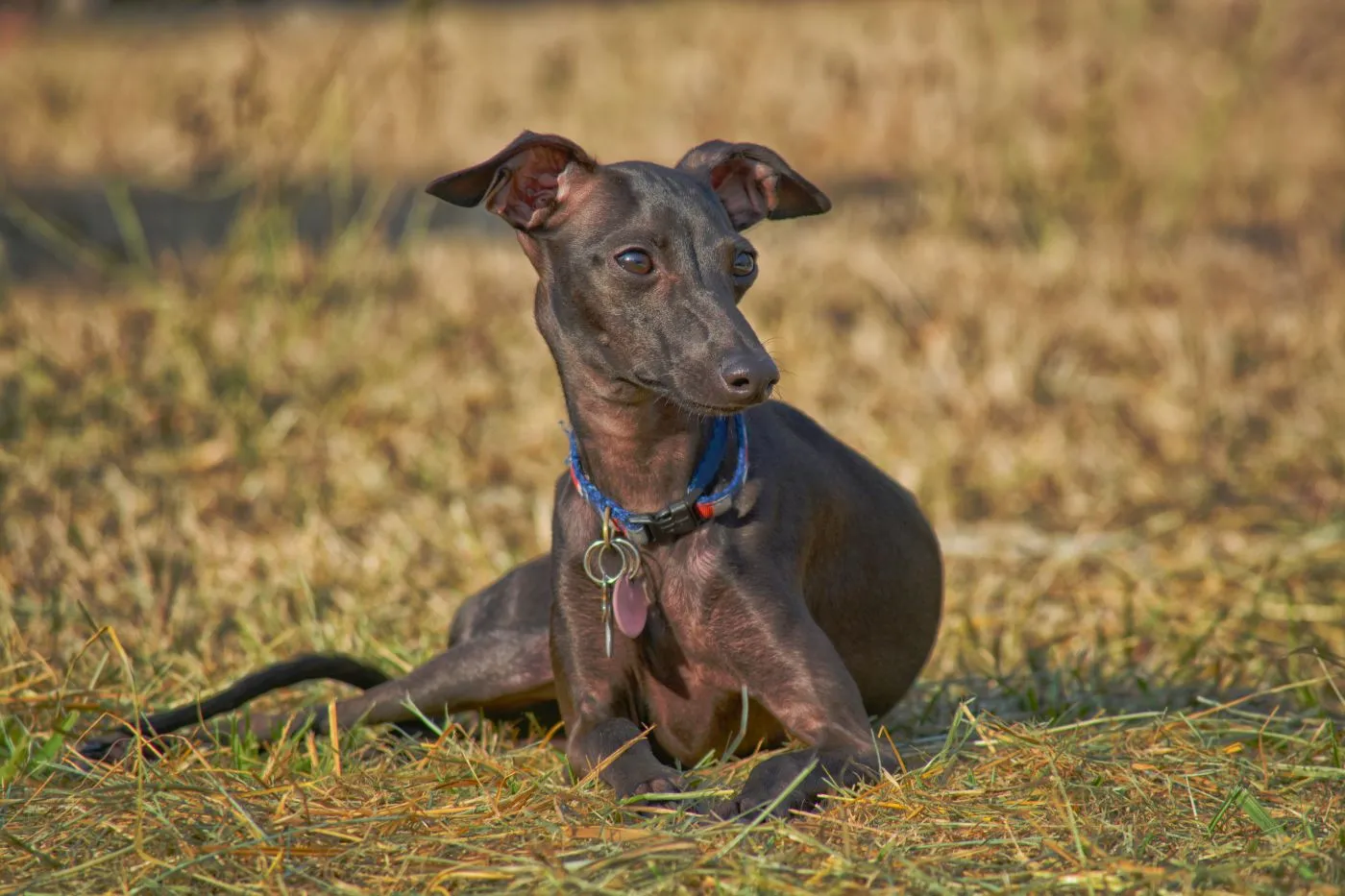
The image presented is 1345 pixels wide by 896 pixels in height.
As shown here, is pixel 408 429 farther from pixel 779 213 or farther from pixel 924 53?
pixel 924 53

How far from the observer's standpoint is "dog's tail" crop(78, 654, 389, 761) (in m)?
3.91

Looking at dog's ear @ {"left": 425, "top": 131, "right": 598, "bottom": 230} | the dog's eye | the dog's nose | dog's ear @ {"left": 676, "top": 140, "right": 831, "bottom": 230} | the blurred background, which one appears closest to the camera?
the dog's nose

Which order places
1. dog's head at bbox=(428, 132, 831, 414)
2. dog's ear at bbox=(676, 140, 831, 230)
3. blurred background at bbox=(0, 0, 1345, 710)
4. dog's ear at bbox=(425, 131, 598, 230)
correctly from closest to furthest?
dog's head at bbox=(428, 132, 831, 414)
dog's ear at bbox=(425, 131, 598, 230)
dog's ear at bbox=(676, 140, 831, 230)
blurred background at bbox=(0, 0, 1345, 710)

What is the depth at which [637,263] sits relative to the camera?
3.38 metres

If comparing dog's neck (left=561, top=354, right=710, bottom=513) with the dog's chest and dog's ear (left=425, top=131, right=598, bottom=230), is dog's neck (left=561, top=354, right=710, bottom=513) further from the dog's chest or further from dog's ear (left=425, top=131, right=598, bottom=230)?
dog's ear (left=425, top=131, right=598, bottom=230)

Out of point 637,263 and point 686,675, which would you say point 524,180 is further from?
point 686,675

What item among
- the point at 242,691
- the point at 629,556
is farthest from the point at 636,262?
the point at 242,691

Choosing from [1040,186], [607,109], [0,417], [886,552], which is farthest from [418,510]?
[607,109]

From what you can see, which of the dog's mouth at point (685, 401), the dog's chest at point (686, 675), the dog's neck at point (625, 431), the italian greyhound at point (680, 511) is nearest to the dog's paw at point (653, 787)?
the italian greyhound at point (680, 511)

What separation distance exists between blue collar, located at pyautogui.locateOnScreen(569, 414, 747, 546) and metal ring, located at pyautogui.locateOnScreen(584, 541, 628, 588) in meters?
0.04

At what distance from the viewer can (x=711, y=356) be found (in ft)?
10.6

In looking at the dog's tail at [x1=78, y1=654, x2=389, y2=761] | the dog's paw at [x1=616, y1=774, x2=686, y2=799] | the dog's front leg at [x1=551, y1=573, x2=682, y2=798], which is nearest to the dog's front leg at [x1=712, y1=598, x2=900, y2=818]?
the dog's paw at [x1=616, y1=774, x2=686, y2=799]

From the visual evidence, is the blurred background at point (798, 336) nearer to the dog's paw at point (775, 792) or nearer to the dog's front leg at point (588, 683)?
the dog's front leg at point (588, 683)

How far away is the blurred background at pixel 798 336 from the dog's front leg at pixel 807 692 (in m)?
0.58
